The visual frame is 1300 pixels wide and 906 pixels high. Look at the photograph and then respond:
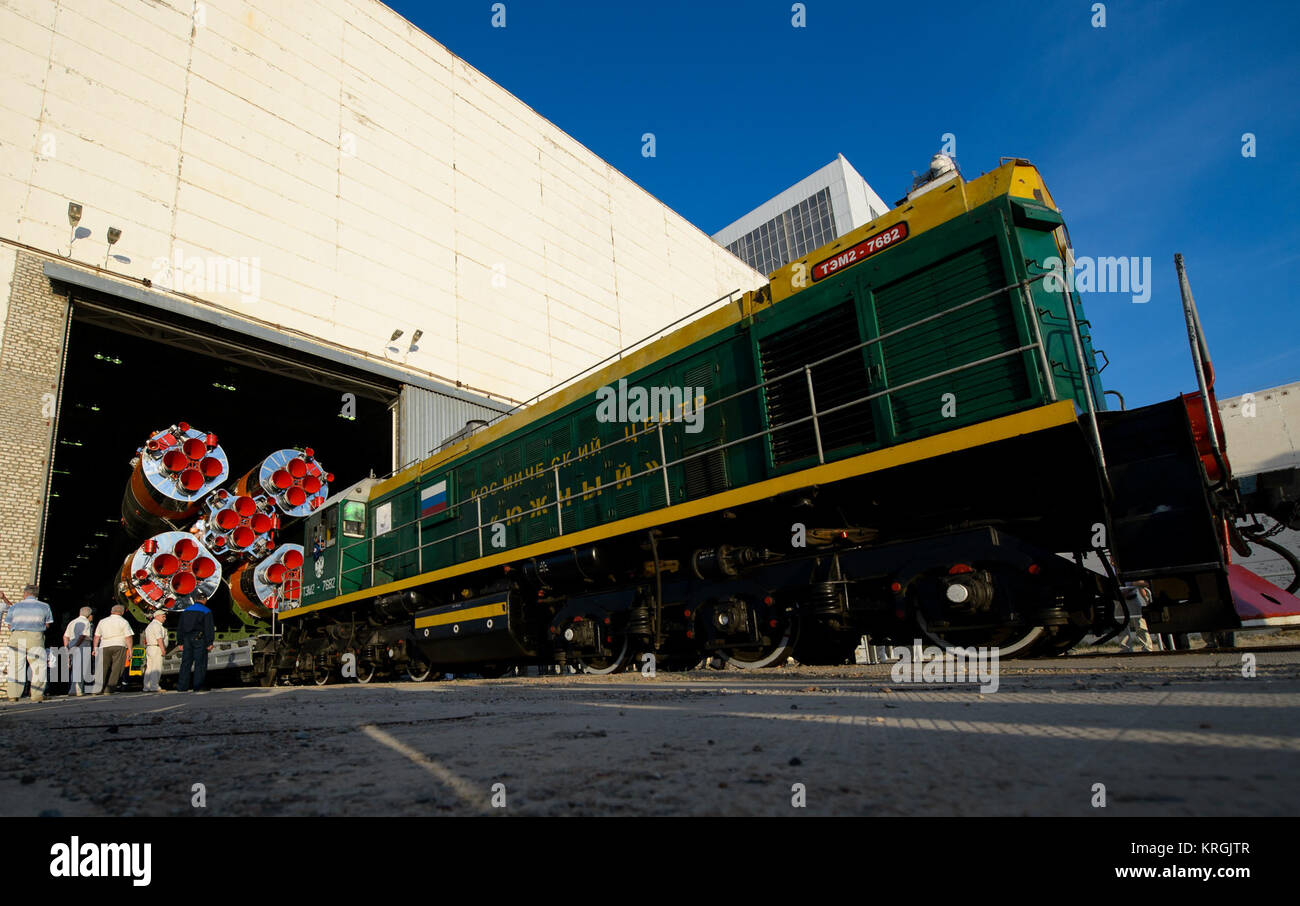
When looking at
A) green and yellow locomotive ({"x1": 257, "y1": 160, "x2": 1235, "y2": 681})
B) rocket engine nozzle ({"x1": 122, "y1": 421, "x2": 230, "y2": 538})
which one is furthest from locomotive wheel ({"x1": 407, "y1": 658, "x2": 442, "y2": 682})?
rocket engine nozzle ({"x1": 122, "y1": 421, "x2": 230, "y2": 538})

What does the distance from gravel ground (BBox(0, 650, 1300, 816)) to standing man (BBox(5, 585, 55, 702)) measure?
906 centimetres

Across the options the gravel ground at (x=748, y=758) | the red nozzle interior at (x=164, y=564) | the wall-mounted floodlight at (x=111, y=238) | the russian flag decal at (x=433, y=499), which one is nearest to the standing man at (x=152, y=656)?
the red nozzle interior at (x=164, y=564)

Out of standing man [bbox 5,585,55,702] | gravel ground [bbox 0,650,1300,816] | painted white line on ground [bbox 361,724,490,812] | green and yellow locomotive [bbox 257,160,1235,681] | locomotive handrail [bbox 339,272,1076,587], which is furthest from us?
standing man [bbox 5,585,55,702]

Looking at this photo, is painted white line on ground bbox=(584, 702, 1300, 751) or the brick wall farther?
the brick wall

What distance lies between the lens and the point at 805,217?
56.1 m

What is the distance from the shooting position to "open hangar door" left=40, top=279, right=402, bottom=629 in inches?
573

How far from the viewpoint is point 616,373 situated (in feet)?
30.5

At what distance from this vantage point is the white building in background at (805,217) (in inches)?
2089

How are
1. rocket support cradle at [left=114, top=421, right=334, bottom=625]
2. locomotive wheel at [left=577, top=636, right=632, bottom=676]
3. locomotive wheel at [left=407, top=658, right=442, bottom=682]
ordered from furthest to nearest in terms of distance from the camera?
rocket support cradle at [left=114, top=421, right=334, bottom=625]
locomotive wheel at [left=407, top=658, right=442, bottom=682]
locomotive wheel at [left=577, top=636, right=632, bottom=676]

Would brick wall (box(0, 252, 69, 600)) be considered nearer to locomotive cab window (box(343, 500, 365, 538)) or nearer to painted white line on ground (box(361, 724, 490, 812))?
locomotive cab window (box(343, 500, 365, 538))

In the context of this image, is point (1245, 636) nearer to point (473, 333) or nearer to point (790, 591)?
point (790, 591)

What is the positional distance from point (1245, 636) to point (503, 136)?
69.7ft

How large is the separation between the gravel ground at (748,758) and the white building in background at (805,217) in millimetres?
51462
